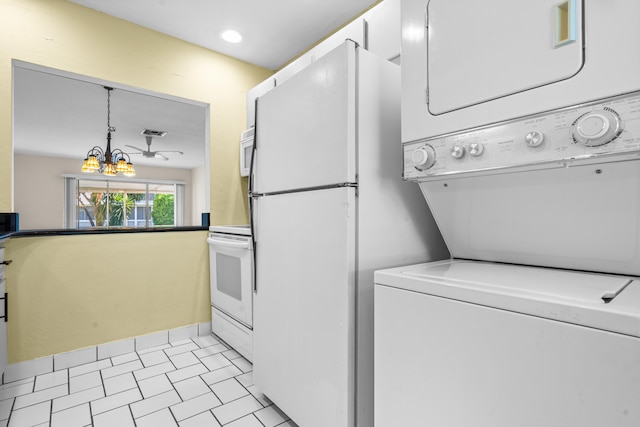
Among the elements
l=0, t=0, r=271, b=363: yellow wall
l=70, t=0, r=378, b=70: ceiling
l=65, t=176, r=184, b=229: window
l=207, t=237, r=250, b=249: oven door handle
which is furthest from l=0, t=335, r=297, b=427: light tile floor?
l=65, t=176, r=184, b=229: window

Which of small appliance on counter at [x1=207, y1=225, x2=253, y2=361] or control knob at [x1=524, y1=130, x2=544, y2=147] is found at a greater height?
control knob at [x1=524, y1=130, x2=544, y2=147]

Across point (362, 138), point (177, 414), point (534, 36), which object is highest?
point (534, 36)

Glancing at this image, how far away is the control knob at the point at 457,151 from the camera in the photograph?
104 centimetres

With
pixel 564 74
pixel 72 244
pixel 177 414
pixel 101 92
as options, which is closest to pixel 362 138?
pixel 564 74

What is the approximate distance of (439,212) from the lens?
1315 millimetres

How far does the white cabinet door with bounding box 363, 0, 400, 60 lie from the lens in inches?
71.9

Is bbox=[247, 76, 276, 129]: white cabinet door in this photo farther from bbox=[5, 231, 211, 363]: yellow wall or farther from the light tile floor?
the light tile floor

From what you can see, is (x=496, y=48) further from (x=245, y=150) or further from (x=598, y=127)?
(x=245, y=150)

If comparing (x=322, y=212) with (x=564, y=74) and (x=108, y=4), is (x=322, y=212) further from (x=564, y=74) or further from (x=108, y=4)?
(x=108, y=4)

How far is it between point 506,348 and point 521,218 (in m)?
0.52

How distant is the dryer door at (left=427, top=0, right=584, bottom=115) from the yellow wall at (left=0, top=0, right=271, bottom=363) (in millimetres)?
2305

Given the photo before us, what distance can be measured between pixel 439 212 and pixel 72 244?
8.05 feet

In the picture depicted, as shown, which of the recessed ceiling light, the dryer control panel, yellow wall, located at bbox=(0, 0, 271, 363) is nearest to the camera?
the dryer control panel

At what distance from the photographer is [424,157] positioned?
3.67 feet
